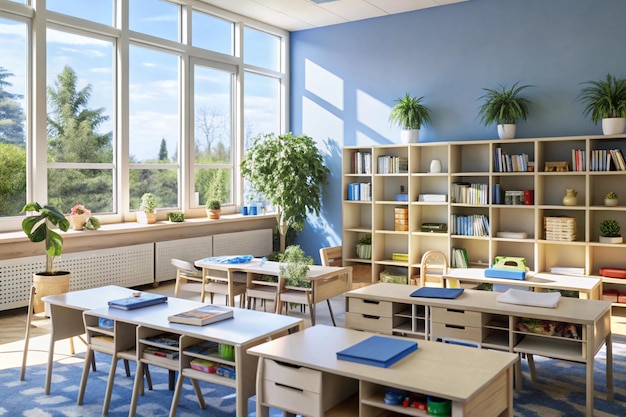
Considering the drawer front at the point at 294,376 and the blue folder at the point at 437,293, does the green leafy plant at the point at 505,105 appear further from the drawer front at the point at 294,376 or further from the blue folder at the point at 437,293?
the drawer front at the point at 294,376

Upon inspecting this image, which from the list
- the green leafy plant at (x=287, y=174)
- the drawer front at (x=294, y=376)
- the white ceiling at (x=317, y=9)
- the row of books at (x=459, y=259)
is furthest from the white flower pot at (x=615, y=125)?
the drawer front at (x=294, y=376)

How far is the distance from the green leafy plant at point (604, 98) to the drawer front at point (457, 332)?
12.5 feet

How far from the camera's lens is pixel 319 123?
9516mm

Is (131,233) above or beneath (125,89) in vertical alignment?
beneath

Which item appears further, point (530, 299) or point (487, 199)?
point (487, 199)

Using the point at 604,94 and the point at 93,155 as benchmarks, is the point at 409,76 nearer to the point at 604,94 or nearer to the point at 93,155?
the point at 604,94

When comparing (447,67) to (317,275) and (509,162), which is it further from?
(317,275)

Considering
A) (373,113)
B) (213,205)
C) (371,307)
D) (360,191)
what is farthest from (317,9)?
(371,307)

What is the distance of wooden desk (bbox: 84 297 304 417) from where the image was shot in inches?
122

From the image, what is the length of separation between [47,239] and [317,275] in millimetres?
2803

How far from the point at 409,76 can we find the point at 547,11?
6.47ft

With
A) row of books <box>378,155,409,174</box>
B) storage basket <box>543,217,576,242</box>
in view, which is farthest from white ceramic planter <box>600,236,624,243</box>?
row of books <box>378,155,409,174</box>

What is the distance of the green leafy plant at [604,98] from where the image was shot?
6574 mm

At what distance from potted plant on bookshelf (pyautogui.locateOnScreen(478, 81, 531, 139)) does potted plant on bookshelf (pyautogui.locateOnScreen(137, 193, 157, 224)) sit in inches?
174
